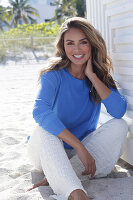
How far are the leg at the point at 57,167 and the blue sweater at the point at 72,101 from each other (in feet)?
0.97

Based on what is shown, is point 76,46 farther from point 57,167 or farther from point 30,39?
point 30,39

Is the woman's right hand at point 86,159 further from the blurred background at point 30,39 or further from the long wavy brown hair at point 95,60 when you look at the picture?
the blurred background at point 30,39

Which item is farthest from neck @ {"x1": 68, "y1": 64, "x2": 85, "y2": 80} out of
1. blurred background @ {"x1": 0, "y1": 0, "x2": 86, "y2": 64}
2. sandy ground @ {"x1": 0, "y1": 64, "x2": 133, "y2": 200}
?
blurred background @ {"x1": 0, "y1": 0, "x2": 86, "y2": 64}

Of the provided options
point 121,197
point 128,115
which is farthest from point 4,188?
point 128,115

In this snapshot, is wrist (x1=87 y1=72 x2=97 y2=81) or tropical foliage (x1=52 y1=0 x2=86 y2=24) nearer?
wrist (x1=87 y1=72 x2=97 y2=81)

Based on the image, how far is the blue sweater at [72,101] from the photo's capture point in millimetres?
2355

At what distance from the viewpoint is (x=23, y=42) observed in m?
15.4

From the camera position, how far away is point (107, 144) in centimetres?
236

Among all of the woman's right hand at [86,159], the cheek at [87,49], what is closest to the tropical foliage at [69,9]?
the cheek at [87,49]

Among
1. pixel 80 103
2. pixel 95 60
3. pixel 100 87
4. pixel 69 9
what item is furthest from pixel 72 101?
pixel 69 9

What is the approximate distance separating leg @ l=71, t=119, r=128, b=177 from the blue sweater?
109mm

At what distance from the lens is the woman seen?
214cm

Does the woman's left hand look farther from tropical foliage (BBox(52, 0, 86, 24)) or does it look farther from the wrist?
tropical foliage (BBox(52, 0, 86, 24))

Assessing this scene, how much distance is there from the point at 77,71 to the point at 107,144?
2.10 ft
